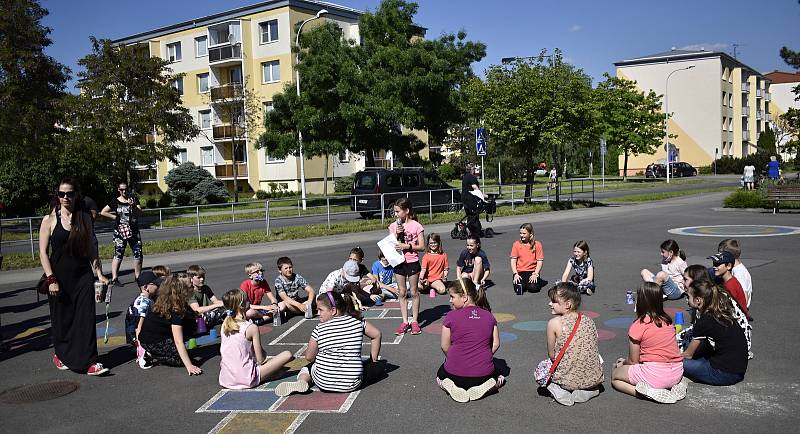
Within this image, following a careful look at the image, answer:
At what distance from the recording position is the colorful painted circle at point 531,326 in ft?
28.5

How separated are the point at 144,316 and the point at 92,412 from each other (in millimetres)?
1819

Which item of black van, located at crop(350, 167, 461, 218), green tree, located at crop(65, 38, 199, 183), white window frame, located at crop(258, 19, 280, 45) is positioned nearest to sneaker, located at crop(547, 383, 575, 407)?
black van, located at crop(350, 167, 461, 218)

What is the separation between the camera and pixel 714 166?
70.7 meters

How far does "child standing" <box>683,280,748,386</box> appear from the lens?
6.13 m

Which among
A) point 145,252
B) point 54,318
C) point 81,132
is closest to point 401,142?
point 81,132

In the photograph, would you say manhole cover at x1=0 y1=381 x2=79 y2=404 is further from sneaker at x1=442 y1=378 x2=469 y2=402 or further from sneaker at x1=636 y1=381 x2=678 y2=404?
sneaker at x1=636 y1=381 x2=678 y2=404

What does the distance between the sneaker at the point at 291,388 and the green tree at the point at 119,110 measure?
31.3 meters

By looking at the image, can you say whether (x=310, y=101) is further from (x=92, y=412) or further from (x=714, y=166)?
(x=714, y=166)

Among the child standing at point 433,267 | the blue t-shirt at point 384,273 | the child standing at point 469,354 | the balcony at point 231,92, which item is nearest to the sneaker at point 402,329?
the child standing at point 469,354

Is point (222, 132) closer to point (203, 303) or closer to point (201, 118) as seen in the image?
point (201, 118)

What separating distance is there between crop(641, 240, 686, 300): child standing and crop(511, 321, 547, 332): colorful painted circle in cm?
206

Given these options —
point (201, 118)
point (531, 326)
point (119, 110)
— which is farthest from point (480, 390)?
point (201, 118)

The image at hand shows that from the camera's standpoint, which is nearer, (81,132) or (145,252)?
(145,252)

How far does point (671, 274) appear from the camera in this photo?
10.3m
